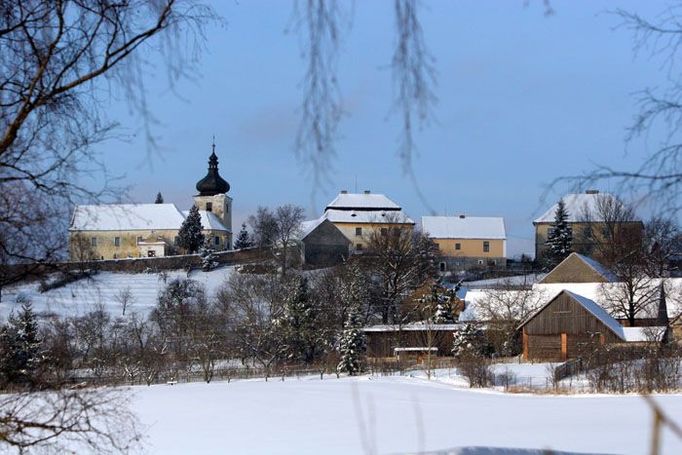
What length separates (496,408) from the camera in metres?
24.0

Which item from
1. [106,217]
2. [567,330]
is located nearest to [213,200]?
[567,330]

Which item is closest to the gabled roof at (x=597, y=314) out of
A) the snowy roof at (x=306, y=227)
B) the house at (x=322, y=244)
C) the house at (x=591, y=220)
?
the house at (x=591, y=220)

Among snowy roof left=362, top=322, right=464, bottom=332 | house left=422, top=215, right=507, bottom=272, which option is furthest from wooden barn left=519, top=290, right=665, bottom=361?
house left=422, top=215, right=507, bottom=272

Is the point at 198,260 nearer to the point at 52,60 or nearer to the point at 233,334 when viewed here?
the point at 233,334

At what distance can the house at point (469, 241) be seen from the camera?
88.5 m

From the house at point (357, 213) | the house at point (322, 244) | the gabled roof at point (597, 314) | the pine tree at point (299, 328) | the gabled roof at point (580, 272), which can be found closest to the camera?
the gabled roof at point (597, 314)

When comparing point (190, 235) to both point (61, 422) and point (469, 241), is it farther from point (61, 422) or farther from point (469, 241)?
point (61, 422)

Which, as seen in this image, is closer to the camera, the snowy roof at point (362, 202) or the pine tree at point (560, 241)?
the pine tree at point (560, 241)

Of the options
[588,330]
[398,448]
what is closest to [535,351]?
[588,330]

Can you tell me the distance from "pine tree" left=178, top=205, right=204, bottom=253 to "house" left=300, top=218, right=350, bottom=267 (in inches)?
467

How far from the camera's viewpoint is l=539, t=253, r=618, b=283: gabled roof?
52406 millimetres

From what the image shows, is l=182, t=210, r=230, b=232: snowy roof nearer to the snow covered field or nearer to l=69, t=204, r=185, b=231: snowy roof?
the snow covered field

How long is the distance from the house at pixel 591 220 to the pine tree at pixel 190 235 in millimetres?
34494

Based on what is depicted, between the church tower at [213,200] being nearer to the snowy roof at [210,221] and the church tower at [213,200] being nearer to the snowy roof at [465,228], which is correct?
the snowy roof at [210,221]
